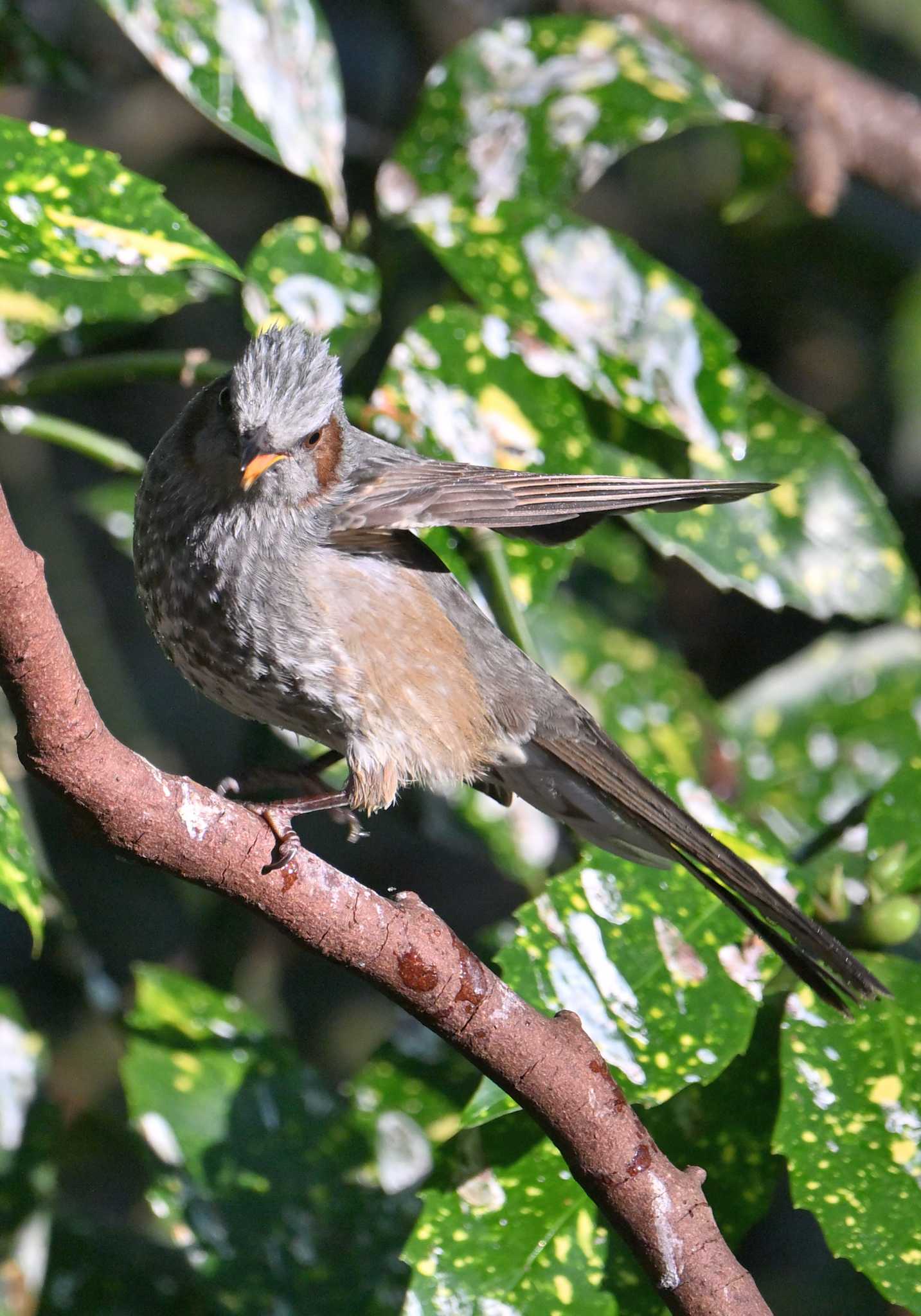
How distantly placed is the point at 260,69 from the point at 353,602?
1.25 m

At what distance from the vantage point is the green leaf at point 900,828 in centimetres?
272

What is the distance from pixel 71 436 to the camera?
9.70ft

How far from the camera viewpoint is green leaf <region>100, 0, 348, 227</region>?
298 cm

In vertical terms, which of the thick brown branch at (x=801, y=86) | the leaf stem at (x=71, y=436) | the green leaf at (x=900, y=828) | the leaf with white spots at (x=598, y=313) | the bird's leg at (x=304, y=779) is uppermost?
the thick brown branch at (x=801, y=86)

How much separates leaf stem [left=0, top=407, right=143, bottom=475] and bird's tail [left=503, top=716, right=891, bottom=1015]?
40.9 inches

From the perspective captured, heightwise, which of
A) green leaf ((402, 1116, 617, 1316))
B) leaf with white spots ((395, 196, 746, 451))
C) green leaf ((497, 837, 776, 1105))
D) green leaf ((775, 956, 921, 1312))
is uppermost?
leaf with white spots ((395, 196, 746, 451))

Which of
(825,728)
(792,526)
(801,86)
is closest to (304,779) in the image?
(792,526)

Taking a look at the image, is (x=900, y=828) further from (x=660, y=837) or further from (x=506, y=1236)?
(x=506, y=1236)

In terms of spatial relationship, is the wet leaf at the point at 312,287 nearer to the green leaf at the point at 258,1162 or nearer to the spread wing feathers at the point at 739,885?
the spread wing feathers at the point at 739,885

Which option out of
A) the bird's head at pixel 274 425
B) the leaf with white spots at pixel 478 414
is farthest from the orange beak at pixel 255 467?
the leaf with white spots at pixel 478 414

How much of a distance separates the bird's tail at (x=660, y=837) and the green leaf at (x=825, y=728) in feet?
2.84

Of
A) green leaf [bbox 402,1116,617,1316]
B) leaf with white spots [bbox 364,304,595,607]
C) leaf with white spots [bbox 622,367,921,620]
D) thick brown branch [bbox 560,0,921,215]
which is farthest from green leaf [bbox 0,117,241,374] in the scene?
thick brown branch [bbox 560,0,921,215]

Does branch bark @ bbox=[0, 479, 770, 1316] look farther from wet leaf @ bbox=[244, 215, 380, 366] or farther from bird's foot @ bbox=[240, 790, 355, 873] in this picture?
wet leaf @ bbox=[244, 215, 380, 366]

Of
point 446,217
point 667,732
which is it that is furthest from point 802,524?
point 446,217
